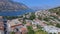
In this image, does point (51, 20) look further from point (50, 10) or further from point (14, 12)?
point (14, 12)

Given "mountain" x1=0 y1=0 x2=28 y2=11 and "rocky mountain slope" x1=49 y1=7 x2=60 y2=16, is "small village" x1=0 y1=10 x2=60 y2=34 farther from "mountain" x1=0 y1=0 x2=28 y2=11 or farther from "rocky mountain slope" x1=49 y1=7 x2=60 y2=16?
"mountain" x1=0 y1=0 x2=28 y2=11

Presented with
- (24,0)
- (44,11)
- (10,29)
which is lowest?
(10,29)

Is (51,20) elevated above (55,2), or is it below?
below

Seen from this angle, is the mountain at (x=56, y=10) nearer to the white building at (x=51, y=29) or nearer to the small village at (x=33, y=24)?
the small village at (x=33, y=24)

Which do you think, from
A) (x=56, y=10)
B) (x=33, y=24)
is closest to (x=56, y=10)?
(x=56, y=10)

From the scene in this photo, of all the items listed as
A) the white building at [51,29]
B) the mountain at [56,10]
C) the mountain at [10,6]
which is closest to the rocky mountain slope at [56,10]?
the mountain at [56,10]

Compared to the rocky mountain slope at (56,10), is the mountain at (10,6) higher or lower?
higher

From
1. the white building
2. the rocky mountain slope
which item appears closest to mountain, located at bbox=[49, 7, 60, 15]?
the rocky mountain slope

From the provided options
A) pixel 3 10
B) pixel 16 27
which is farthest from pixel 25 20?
pixel 3 10
